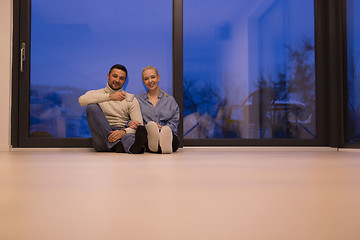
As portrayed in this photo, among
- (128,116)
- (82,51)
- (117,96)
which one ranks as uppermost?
(82,51)

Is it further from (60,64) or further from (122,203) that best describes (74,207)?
(60,64)

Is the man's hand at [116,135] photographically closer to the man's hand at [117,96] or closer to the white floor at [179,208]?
the man's hand at [117,96]

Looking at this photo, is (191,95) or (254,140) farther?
(191,95)

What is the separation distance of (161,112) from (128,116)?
0.96 ft

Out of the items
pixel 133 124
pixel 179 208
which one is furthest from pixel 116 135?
pixel 179 208

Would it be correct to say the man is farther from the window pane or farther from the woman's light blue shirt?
the window pane

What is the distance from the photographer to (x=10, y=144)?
9.60ft

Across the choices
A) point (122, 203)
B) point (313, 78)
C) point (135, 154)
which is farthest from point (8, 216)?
point (313, 78)

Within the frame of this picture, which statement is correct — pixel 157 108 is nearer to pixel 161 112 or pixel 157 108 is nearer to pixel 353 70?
pixel 161 112

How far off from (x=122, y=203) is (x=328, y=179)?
2.52 feet

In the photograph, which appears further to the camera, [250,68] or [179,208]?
[250,68]

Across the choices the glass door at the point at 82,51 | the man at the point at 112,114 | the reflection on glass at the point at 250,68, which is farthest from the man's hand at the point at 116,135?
the reflection on glass at the point at 250,68

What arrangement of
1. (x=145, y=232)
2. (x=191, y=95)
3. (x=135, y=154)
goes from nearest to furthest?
(x=145, y=232) < (x=135, y=154) < (x=191, y=95)

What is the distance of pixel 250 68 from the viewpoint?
324cm
